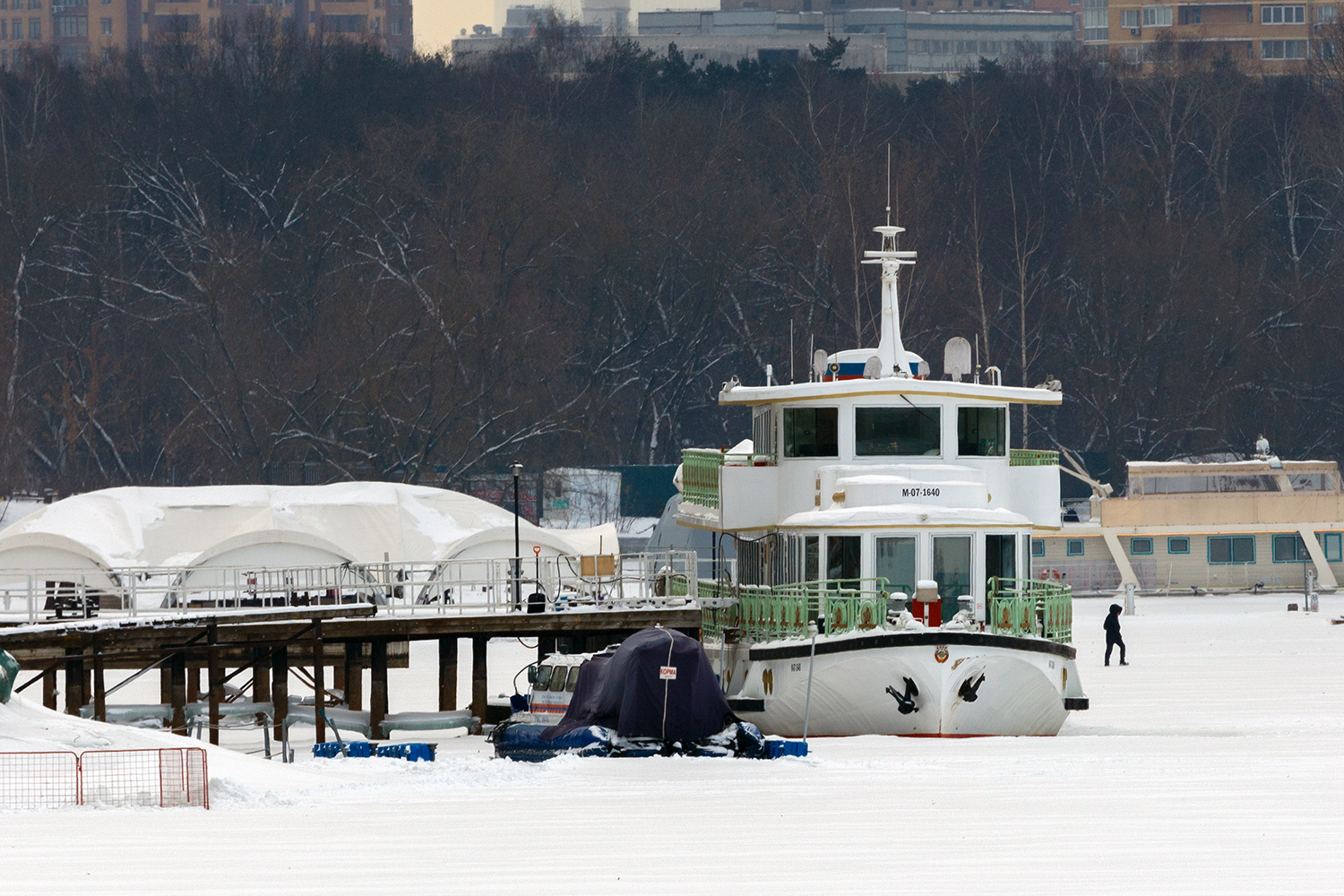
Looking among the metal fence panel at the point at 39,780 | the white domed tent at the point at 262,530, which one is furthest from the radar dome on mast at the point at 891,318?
the white domed tent at the point at 262,530

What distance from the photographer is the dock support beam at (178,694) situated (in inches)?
1165

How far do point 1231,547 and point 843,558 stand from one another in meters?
29.4

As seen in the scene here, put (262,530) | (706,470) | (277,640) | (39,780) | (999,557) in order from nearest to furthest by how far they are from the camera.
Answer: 1. (39,780)
2. (999,557)
3. (277,640)
4. (706,470)
5. (262,530)

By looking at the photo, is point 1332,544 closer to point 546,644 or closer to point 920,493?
point 546,644

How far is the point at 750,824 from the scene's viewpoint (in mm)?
19266

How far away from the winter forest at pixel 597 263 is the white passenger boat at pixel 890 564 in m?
42.5

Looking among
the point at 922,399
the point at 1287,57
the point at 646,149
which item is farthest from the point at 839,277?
the point at 1287,57

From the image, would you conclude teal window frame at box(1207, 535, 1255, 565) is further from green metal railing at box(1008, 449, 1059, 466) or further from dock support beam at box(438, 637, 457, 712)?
dock support beam at box(438, 637, 457, 712)

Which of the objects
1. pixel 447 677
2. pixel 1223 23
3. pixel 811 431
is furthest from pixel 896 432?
pixel 1223 23

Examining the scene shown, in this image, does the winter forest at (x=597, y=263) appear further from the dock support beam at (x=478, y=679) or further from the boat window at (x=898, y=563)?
the boat window at (x=898, y=563)

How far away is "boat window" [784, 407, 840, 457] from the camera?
30719 mm

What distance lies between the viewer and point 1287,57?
16325cm

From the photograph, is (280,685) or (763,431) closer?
(280,685)

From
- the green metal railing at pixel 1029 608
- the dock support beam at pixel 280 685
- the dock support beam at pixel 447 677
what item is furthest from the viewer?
the dock support beam at pixel 447 677
